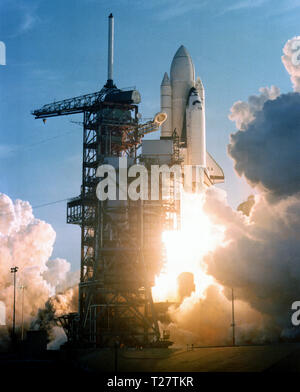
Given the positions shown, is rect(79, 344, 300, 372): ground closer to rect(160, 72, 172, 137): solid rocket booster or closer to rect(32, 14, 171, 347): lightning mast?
rect(32, 14, 171, 347): lightning mast

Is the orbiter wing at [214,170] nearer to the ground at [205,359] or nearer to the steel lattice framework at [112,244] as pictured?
the steel lattice framework at [112,244]

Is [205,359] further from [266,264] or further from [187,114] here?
[187,114]

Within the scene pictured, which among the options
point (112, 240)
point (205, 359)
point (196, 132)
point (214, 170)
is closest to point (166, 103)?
point (196, 132)

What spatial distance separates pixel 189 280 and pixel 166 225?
10.4 meters

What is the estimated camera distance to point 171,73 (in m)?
123

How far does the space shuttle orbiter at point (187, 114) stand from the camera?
115 m

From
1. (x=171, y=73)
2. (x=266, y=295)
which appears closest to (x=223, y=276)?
(x=266, y=295)

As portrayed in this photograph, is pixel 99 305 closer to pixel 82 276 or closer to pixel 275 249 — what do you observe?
pixel 82 276

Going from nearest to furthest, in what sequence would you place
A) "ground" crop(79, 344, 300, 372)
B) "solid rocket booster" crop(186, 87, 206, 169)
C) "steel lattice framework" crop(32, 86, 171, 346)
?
"ground" crop(79, 344, 300, 372) < "steel lattice framework" crop(32, 86, 171, 346) < "solid rocket booster" crop(186, 87, 206, 169)

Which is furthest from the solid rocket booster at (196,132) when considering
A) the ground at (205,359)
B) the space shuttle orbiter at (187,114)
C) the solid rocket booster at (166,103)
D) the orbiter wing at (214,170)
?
the ground at (205,359)

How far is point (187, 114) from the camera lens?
11688 centimetres

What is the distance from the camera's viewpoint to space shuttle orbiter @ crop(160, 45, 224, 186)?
378 ft

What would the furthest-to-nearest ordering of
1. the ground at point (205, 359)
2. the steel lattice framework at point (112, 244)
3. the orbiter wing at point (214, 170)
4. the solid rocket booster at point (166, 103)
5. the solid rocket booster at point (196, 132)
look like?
the orbiter wing at point (214, 170), the solid rocket booster at point (166, 103), the solid rocket booster at point (196, 132), the steel lattice framework at point (112, 244), the ground at point (205, 359)

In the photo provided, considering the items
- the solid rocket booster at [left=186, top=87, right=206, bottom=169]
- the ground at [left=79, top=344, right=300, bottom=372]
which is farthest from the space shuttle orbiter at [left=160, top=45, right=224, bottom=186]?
the ground at [left=79, top=344, right=300, bottom=372]
